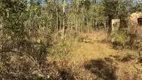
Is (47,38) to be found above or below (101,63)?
above

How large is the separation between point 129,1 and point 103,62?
752 centimetres

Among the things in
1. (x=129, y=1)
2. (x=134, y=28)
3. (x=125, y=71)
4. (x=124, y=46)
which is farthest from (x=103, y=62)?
(x=129, y=1)

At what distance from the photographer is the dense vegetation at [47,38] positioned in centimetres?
711

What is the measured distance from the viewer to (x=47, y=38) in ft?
42.3

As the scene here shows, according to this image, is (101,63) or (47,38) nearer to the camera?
(47,38)

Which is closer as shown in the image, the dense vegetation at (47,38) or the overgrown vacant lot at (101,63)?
the dense vegetation at (47,38)

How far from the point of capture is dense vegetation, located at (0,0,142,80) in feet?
23.3

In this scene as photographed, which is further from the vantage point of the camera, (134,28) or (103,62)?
(134,28)

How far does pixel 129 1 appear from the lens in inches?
821

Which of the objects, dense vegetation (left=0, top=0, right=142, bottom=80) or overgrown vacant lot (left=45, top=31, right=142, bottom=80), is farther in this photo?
overgrown vacant lot (left=45, top=31, right=142, bottom=80)

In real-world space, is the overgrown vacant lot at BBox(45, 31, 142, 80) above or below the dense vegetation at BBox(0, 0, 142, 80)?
below

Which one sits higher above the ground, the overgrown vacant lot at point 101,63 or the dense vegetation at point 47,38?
the dense vegetation at point 47,38

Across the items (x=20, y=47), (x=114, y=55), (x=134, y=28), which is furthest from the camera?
(x=134, y=28)

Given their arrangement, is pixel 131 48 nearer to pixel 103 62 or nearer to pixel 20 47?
pixel 103 62
